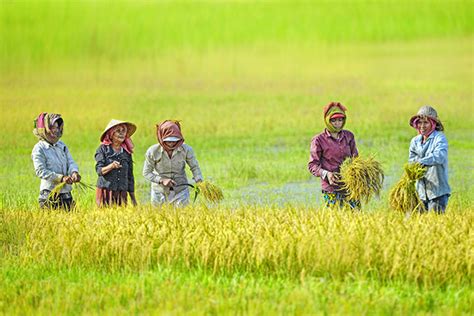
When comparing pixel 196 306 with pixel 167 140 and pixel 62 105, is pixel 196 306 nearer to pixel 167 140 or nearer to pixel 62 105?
pixel 167 140

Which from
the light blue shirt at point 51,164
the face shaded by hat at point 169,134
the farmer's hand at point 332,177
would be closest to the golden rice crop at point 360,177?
the farmer's hand at point 332,177

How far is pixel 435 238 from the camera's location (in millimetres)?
10312

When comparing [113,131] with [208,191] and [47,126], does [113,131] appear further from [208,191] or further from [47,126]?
[208,191]

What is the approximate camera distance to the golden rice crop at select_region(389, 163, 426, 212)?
1195 centimetres

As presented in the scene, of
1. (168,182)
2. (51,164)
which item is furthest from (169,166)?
(51,164)

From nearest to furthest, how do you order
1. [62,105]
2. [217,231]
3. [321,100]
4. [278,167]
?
[217,231], [278,167], [62,105], [321,100]

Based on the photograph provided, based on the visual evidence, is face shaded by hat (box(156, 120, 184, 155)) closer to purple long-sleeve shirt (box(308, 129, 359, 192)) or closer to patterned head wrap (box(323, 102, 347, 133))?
purple long-sleeve shirt (box(308, 129, 359, 192))

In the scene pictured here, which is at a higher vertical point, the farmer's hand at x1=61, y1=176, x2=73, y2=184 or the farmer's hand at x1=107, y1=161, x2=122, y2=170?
the farmer's hand at x1=107, y1=161, x2=122, y2=170

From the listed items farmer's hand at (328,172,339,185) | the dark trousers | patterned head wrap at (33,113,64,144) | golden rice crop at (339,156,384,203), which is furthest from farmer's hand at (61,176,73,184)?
the dark trousers

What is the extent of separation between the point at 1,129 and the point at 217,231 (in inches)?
534

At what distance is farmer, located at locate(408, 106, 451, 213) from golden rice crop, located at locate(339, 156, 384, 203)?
477 millimetres

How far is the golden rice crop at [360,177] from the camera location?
466 inches

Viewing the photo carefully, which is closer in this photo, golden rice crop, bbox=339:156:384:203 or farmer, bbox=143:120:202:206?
golden rice crop, bbox=339:156:384:203

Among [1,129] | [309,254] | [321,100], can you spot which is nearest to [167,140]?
[309,254]
